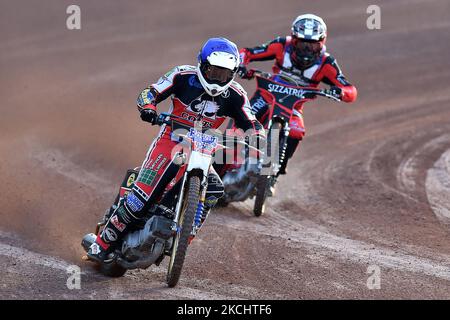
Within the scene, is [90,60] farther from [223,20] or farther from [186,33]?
[223,20]

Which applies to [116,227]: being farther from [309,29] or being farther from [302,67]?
[309,29]

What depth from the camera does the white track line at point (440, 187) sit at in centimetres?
1275

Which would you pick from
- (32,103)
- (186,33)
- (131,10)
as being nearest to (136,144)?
(32,103)

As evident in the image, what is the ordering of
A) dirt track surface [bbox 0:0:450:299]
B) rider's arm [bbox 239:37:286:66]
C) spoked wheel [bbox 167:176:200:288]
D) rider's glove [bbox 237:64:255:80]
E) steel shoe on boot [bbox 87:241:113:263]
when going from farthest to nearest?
rider's arm [bbox 239:37:286:66]
rider's glove [bbox 237:64:255:80]
dirt track surface [bbox 0:0:450:299]
steel shoe on boot [bbox 87:241:113:263]
spoked wheel [bbox 167:176:200:288]

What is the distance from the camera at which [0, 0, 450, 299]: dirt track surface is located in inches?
378

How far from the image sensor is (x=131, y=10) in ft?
83.4

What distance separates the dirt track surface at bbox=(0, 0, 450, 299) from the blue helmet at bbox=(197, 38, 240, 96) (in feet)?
6.84

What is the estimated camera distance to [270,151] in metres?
12.2

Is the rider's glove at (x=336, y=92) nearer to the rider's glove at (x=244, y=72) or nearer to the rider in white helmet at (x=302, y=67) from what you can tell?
the rider in white helmet at (x=302, y=67)

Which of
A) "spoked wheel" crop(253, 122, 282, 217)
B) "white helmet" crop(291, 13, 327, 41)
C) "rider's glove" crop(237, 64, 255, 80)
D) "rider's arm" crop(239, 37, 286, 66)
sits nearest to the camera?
"spoked wheel" crop(253, 122, 282, 217)

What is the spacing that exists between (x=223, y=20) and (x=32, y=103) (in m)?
8.73

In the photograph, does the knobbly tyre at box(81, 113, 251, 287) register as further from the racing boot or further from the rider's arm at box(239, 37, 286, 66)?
the rider's arm at box(239, 37, 286, 66)
